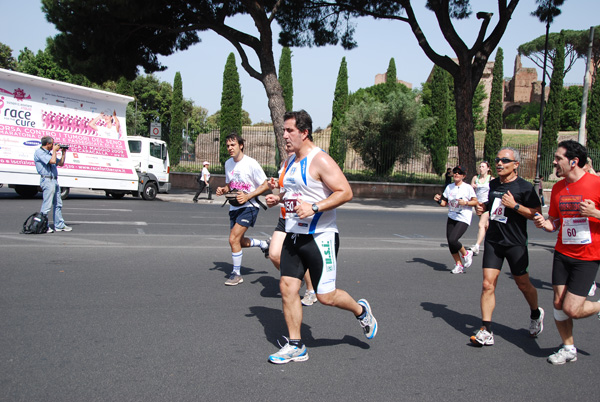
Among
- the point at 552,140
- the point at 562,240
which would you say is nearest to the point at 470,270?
the point at 562,240

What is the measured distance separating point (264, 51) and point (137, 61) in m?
5.68

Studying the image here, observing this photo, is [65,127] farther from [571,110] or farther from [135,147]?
[571,110]

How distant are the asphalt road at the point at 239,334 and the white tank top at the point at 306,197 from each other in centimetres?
106

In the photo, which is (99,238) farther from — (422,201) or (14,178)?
(422,201)

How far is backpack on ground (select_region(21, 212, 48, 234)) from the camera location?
9.59 metres

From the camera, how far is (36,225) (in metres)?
9.59

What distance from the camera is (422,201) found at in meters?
24.9

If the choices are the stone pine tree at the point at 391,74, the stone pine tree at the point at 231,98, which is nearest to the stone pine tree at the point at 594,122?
the stone pine tree at the point at 391,74

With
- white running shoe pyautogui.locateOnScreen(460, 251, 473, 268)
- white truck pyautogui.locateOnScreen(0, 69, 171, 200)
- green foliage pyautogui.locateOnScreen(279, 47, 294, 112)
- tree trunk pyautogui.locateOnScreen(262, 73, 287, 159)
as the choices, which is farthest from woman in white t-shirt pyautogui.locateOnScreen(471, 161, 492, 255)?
green foliage pyautogui.locateOnScreen(279, 47, 294, 112)

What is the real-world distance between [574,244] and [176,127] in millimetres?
33571

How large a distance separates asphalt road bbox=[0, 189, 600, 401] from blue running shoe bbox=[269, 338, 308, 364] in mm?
52

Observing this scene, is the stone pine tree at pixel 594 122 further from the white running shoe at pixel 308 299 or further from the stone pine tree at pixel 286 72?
the white running shoe at pixel 308 299

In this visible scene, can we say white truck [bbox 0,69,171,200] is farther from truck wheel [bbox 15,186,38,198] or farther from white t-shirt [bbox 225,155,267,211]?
white t-shirt [bbox 225,155,267,211]

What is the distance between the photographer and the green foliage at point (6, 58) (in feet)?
147
